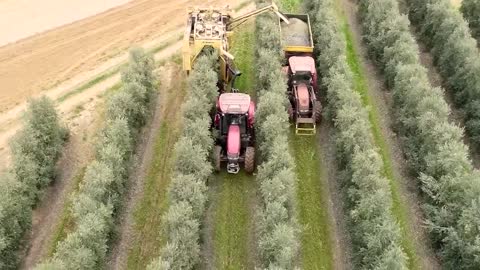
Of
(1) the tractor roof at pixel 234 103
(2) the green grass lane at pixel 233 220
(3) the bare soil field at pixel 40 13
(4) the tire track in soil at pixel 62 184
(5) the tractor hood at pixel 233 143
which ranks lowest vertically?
(2) the green grass lane at pixel 233 220

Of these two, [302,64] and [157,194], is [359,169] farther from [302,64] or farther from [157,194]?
[157,194]

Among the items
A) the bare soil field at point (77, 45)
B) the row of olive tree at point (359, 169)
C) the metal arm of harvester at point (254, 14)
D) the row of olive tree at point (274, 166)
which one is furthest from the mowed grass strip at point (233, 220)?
the bare soil field at point (77, 45)

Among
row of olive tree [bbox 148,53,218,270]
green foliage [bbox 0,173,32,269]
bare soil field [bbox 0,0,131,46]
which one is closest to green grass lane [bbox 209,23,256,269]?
row of olive tree [bbox 148,53,218,270]

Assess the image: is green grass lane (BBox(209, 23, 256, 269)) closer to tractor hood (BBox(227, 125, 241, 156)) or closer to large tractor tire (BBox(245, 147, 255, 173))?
large tractor tire (BBox(245, 147, 255, 173))

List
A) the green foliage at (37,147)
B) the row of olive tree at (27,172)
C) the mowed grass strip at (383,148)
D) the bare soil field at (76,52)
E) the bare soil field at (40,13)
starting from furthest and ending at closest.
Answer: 1. the bare soil field at (40,13)
2. the bare soil field at (76,52)
3. the mowed grass strip at (383,148)
4. the green foliage at (37,147)
5. the row of olive tree at (27,172)

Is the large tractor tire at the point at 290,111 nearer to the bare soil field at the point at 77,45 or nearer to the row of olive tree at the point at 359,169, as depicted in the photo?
the row of olive tree at the point at 359,169

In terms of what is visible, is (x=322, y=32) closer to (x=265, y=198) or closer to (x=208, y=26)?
(x=208, y=26)
